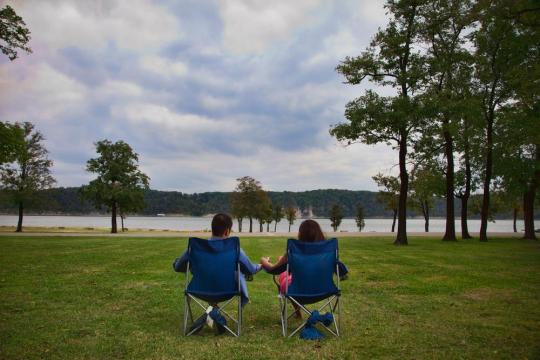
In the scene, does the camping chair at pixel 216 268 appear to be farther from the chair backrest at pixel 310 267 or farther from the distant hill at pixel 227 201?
the distant hill at pixel 227 201

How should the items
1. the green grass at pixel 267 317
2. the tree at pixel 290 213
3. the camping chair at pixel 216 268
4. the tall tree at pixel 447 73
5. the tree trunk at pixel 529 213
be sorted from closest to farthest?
the green grass at pixel 267 317
the camping chair at pixel 216 268
the tall tree at pixel 447 73
the tree trunk at pixel 529 213
the tree at pixel 290 213

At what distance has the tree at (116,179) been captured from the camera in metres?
41.0

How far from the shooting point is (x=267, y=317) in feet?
22.4

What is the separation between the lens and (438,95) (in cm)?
2233

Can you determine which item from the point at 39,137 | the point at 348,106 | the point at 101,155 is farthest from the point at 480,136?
the point at 39,137

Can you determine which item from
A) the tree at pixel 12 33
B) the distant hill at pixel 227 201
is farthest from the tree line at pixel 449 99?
the distant hill at pixel 227 201

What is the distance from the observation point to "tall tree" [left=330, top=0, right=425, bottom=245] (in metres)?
21.6

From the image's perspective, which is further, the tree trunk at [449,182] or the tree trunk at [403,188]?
the tree trunk at [449,182]

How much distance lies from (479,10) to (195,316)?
10.3 metres

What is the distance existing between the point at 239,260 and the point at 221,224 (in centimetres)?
58

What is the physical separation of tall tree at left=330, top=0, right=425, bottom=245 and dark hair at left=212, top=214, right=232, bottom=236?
16571mm

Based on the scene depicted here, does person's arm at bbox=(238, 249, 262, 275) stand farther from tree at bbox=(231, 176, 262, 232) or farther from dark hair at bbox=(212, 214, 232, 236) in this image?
tree at bbox=(231, 176, 262, 232)

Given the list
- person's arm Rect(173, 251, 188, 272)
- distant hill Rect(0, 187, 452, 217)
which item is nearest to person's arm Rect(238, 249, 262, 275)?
person's arm Rect(173, 251, 188, 272)

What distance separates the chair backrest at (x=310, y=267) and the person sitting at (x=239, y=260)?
0.56 meters
